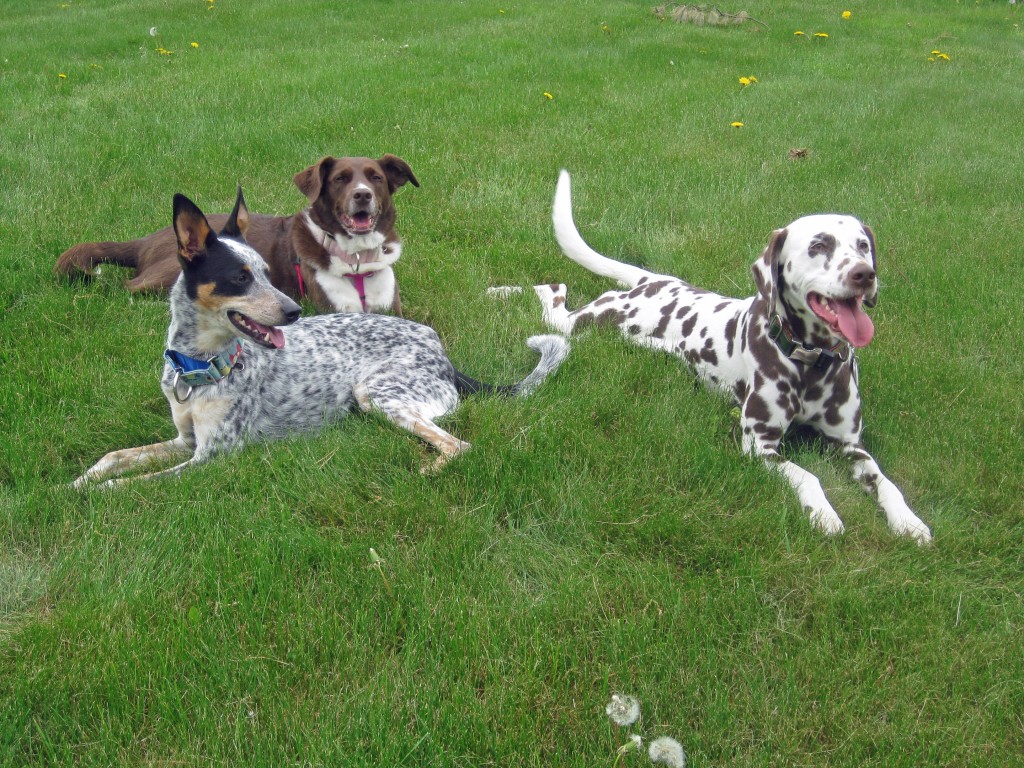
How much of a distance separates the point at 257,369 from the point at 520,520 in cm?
167

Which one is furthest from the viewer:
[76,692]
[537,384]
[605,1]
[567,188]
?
[605,1]

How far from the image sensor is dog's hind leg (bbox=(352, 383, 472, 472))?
3.96 meters

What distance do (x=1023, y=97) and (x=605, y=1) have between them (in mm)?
8096

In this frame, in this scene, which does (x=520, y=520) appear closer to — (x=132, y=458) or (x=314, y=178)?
(x=132, y=458)

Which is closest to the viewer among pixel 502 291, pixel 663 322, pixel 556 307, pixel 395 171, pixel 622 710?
pixel 622 710

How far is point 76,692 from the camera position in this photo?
2688mm

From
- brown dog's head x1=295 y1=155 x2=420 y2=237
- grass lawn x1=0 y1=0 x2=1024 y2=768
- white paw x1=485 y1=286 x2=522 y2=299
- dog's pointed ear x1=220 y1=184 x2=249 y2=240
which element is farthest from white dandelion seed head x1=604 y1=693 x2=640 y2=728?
brown dog's head x1=295 y1=155 x2=420 y2=237

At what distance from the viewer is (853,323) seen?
3.83m

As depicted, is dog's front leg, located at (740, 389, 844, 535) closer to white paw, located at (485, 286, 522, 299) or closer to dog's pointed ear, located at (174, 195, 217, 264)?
white paw, located at (485, 286, 522, 299)

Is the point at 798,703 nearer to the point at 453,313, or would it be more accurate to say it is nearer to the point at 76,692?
the point at 76,692

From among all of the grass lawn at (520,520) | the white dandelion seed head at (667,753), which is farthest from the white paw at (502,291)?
the white dandelion seed head at (667,753)

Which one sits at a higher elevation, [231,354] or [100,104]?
[100,104]

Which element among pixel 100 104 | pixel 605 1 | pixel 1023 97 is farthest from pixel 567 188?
pixel 605 1

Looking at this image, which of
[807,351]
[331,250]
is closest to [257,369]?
[331,250]
